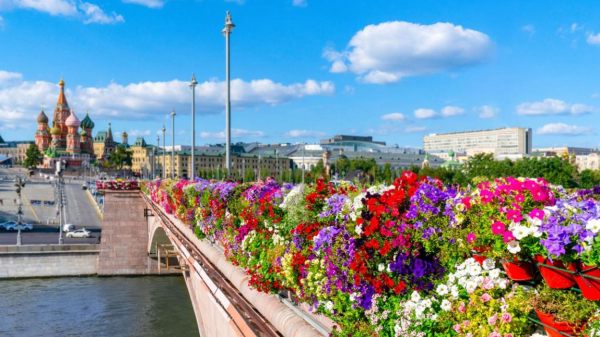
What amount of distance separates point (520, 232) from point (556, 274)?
1.09 ft

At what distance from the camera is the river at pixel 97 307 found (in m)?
→ 29.0

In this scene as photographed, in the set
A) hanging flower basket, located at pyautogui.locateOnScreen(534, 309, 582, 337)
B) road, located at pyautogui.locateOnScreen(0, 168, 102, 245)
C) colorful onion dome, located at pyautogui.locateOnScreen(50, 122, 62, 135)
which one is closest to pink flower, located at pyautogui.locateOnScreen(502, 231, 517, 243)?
hanging flower basket, located at pyautogui.locateOnScreen(534, 309, 582, 337)

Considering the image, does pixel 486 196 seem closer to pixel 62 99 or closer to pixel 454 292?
pixel 454 292

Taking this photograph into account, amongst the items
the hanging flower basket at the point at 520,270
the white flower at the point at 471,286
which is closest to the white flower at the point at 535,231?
the hanging flower basket at the point at 520,270

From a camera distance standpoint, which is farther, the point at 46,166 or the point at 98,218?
the point at 46,166

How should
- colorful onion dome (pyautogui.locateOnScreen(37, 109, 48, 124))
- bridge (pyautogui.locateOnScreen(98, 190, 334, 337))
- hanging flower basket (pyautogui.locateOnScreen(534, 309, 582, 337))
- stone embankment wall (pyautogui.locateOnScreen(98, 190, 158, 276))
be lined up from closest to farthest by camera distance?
hanging flower basket (pyautogui.locateOnScreen(534, 309, 582, 337))
bridge (pyautogui.locateOnScreen(98, 190, 334, 337))
stone embankment wall (pyautogui.locateOnScreen(98, 190, 158, 276))
colorful onion dome (pyautogui.locateOnScreen(37, 109, 48, 124))

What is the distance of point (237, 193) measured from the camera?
37.9 feet

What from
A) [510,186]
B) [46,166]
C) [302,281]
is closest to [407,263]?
[510,186]

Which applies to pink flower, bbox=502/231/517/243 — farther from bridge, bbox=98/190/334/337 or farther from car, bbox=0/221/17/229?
car, bbox=0/221/17/229

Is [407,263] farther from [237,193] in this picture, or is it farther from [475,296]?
[237,193]

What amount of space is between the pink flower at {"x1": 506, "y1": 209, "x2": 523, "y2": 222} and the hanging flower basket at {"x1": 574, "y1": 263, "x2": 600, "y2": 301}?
0.49 metres

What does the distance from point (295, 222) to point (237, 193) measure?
397cm

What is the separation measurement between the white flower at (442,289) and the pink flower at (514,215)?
887 millimetres

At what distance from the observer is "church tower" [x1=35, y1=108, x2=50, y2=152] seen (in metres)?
178
